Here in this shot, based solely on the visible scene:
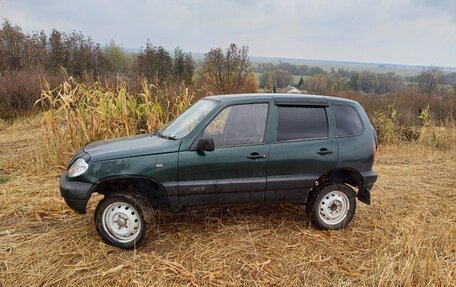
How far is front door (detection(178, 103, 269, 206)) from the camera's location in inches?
163

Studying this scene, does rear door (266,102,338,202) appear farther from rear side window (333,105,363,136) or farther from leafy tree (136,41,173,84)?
leafy tree (136,41,173,84)

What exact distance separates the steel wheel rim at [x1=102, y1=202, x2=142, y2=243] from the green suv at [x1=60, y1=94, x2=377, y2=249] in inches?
0.4

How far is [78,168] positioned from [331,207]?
3.14 meters

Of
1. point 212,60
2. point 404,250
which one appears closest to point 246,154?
point 404,250

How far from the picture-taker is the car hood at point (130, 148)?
13.1ft

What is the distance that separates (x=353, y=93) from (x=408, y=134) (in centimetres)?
794

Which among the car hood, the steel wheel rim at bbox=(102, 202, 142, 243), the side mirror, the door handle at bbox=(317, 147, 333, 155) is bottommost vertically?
the steel wheel rim at bbox=(102, 202, 142, 243)

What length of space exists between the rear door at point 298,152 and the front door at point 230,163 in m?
0.15

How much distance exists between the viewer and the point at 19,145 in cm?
917

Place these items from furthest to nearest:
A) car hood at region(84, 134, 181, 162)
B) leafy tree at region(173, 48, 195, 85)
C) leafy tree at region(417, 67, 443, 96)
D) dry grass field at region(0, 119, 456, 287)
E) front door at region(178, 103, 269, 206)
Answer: leafy tree at region(417, 67, 443, 96), leafy tree at region(173, 48, 195, 85), front door at region(178, 103, 269, 206), car hood at region(84, 134, 181, 162), dry grass field at region(0, 119, 456, 287)

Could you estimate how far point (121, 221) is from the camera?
4.09 meters

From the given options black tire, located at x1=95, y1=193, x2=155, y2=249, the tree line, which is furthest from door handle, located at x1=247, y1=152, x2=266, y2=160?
the tree line

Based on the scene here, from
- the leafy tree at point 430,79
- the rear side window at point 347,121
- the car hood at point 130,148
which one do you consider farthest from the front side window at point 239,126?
the leafy tree at point 430,79

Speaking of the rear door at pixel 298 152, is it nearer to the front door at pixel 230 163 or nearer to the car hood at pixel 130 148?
the front door at pixel 230 163
